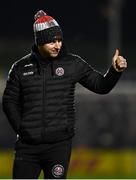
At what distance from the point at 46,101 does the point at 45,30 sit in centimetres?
59

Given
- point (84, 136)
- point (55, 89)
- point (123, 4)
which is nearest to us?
point (55, 89)

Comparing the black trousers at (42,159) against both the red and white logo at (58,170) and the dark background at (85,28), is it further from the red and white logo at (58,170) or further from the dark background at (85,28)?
the dark background at (85,28)

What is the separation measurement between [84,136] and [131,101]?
96cm

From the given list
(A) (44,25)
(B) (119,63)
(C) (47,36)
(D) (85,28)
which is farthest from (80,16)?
(B) (119,63)

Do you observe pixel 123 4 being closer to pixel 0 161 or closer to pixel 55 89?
pixel 0 161

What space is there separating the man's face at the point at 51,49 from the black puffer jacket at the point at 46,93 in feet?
0.22

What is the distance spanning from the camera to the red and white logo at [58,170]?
7.87 meters

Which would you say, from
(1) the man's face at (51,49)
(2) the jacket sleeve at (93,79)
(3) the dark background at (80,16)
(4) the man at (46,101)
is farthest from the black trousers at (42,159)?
(3) the dark background at (80,16)

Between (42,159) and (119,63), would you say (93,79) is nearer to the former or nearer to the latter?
(119,63)

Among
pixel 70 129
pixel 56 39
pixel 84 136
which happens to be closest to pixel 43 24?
pixel 56 39

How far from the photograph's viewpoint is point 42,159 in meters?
7.90

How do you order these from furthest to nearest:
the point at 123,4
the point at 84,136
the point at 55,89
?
1. the point at 123,4
2. the point at 84,136
3. the point at 55,89

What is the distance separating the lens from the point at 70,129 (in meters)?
7.91

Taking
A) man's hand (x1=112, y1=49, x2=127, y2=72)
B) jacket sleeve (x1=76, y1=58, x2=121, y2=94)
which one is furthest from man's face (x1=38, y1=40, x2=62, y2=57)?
man's hand (x1=112, y1=49, x2=127, y2=72)
